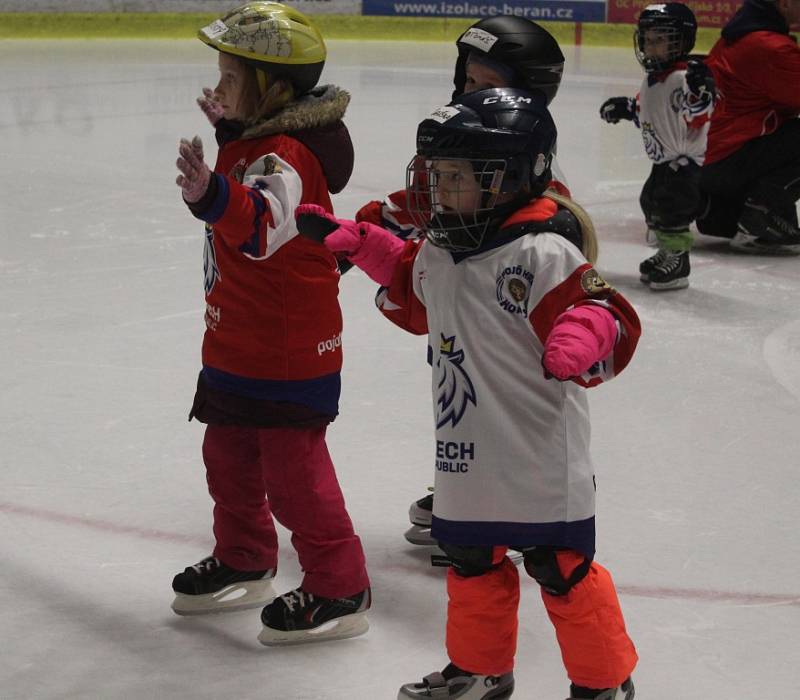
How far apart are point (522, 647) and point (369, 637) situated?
31cm

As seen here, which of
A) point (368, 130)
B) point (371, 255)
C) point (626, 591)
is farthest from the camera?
point (368, 130)

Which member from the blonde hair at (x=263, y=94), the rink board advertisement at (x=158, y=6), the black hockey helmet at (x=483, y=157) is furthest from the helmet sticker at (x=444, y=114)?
the rink board advertisement at (x=158, y=6)

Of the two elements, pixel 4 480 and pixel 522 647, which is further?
pixel 4 480

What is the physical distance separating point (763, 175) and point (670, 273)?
1.09 m

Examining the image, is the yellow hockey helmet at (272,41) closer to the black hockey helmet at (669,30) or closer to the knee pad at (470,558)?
the knee pad at (470,558)

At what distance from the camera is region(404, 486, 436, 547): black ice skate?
2926mm

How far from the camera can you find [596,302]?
1859 millimetres

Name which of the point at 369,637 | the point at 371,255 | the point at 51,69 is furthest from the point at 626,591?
the point at 51,69

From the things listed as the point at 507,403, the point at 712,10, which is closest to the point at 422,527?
the point at 507,403

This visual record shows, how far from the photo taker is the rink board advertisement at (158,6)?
42.5 feet

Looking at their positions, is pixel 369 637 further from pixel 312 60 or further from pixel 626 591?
pixel 312 60

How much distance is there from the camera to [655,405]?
3838 mm

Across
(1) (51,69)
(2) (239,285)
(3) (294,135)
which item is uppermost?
(3) (294,135)

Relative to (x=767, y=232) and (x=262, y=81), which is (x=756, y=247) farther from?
(x=262, y=81)
